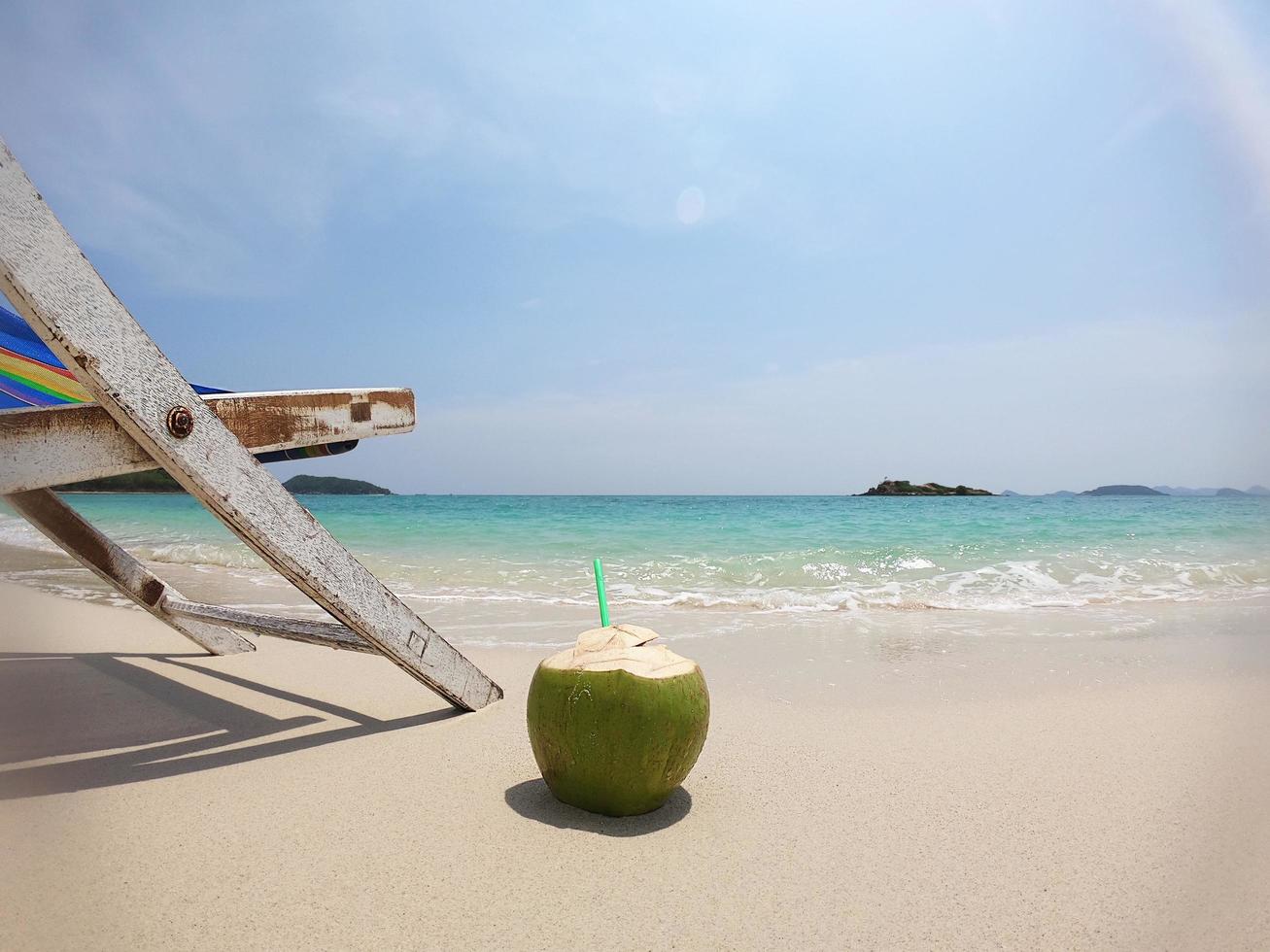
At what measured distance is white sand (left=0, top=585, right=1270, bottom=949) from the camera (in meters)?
1.64

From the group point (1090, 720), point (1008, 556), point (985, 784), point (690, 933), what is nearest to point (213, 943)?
point (690, 933)

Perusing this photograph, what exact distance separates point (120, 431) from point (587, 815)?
1.70 meters

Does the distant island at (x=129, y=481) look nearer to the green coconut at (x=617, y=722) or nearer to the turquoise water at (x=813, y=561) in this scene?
the green coconut at (x=617, y=722)

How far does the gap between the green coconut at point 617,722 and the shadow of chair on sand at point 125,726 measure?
3.86 ft

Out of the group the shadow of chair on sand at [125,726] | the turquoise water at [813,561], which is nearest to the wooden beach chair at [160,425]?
the shadow of chair on sand at [125,726]

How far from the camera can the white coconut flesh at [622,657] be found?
2078 mm

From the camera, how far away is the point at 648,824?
7.05 ft

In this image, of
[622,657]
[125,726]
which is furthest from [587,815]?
[125,726]

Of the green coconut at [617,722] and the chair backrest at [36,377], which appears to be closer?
the green coconut at [617,722]

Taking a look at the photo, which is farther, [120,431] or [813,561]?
[813,561]

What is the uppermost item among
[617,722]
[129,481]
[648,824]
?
[129,481]

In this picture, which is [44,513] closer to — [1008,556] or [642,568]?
[642,568]

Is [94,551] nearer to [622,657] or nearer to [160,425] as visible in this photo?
[160,425]

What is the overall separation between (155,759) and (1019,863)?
2839mm
